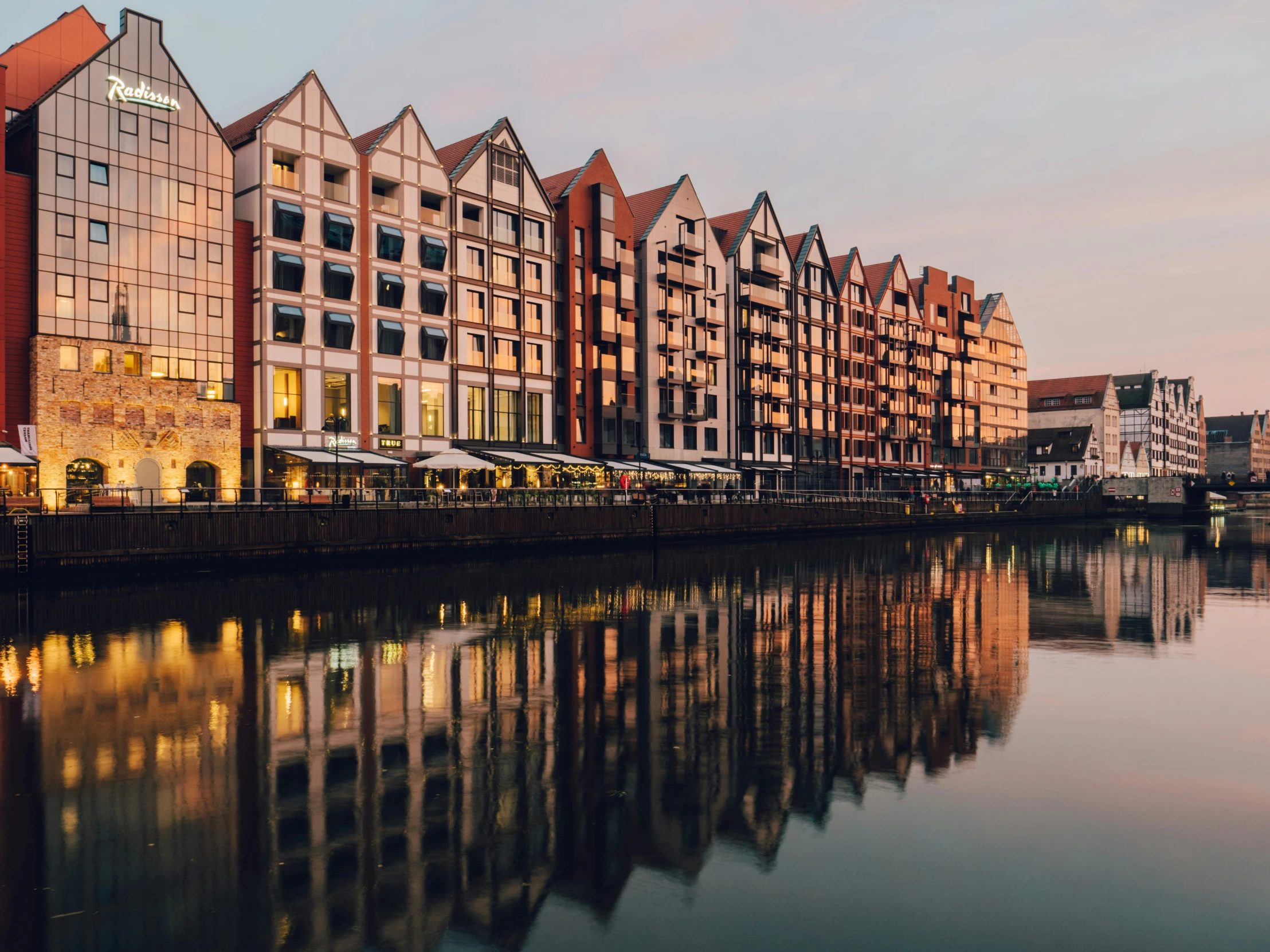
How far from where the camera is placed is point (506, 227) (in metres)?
67.8

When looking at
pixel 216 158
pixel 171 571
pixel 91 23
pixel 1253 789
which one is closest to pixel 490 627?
pixel 1253 789

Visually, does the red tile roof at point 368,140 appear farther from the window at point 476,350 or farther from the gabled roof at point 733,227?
the gabled roof at point 733,227

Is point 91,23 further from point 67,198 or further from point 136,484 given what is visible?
point 136,484

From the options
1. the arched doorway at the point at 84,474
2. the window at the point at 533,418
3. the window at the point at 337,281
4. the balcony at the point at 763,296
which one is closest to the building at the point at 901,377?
the balcony at the point at 763,296

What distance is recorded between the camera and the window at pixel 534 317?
6894cm

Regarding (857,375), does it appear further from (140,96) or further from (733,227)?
(140,96)

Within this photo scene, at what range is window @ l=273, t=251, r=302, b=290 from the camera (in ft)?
182

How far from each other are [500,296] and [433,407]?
10.2 metres

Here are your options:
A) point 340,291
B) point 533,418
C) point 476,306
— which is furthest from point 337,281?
point 533,418

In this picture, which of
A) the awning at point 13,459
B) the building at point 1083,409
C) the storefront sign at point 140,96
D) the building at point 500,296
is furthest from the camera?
the building at point 1083,409

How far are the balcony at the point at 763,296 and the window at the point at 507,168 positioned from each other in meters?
26.7

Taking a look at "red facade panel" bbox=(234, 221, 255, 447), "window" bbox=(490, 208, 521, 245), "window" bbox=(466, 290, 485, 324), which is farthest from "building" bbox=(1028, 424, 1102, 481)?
"red facade panel" bbox=(234, 221, 255, 447)

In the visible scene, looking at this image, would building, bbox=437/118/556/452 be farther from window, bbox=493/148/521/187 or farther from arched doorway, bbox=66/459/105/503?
arched doorway, bbox=66/459/105/503

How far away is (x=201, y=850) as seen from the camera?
868cm
